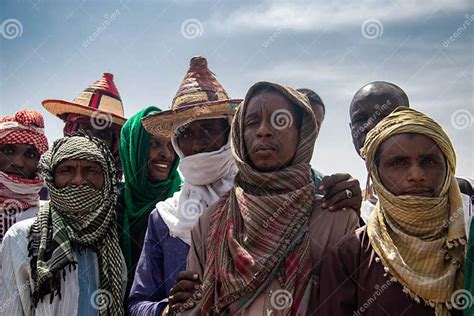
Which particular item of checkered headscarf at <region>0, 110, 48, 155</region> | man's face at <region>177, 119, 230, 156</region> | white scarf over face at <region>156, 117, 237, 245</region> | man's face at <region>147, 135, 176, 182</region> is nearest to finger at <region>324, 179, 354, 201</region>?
white scarf over face at <region>156, 117, 237, 245</region>

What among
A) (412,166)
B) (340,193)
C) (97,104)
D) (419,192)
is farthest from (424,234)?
(97,104)

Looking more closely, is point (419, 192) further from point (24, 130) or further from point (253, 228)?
point (24, 130)

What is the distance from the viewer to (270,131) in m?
2.64

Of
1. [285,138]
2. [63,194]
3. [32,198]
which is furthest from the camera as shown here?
[32,198]

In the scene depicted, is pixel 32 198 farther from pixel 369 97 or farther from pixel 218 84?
pixel 369 97

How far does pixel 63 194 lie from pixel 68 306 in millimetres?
692

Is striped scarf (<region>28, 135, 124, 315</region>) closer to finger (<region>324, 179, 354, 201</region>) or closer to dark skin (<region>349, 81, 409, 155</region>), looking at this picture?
finger (<region>324, 179, 354, 201</region>)

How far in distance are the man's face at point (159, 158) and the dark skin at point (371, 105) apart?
150cm

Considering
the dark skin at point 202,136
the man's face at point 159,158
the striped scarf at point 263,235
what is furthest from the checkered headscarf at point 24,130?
the striped scarf at point 263,235

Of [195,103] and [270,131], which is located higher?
[195,103]

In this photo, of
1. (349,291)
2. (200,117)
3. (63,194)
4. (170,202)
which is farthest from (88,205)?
(349,291)

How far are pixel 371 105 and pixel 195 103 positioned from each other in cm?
137

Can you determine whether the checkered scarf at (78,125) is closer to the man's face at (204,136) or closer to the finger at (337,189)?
the man's face at (204,136)

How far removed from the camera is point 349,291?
2.47 m
